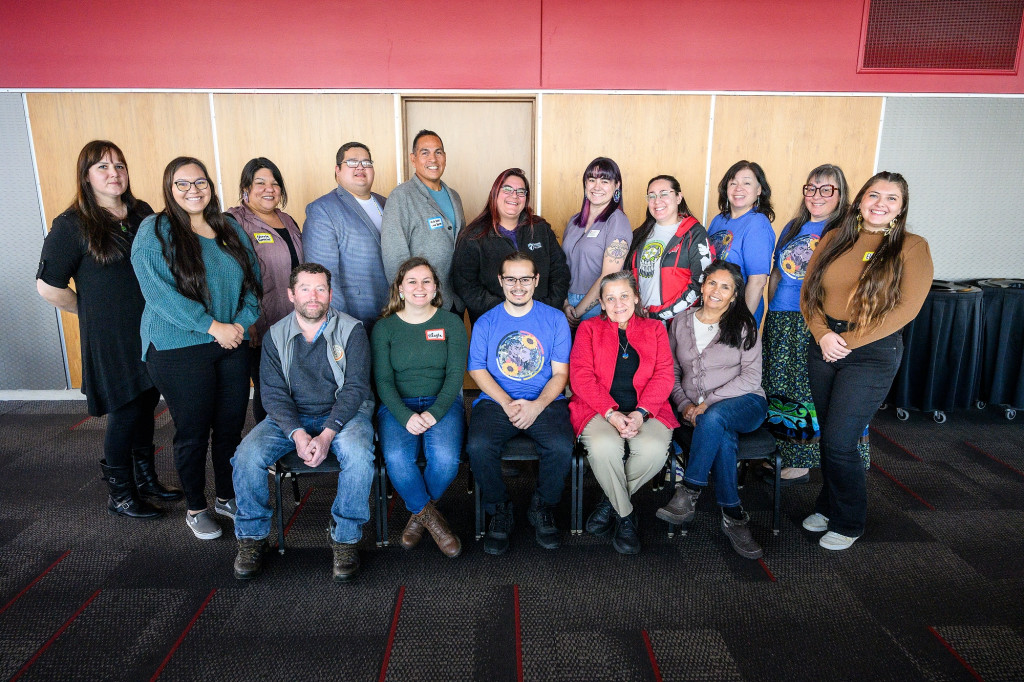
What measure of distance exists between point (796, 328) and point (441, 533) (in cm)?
199

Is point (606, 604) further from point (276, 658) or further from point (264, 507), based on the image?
point (264, 507)

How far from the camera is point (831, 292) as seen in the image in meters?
2.41

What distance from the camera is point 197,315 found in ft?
7.61

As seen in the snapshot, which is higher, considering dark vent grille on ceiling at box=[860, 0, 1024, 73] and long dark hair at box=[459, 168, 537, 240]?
dark vent grille on ceiling at box=[860, 0, 1024, 73]

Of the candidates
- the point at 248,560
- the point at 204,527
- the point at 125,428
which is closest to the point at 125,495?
the point at 125,428

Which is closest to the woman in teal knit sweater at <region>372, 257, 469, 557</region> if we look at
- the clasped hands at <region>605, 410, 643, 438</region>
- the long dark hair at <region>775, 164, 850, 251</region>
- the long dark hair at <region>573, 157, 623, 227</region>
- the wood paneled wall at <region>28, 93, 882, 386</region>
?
the clasped hands at <region>605, 410, 643, 438</region>

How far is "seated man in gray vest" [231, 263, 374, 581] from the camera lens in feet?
7.59

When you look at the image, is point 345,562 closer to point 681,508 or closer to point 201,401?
point 201,401

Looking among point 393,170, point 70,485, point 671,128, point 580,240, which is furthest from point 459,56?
point 70,485

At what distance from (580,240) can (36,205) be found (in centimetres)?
404

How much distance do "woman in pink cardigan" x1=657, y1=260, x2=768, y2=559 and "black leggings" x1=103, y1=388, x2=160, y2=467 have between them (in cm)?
250

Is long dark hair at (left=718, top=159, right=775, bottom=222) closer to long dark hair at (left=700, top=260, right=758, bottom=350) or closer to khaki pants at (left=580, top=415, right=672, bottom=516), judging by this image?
long dark hair at (left=700, top=260, right=758, bottom=350)

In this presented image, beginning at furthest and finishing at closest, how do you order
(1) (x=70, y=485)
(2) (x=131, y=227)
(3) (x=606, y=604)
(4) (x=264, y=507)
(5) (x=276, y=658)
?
1. (1) (x=70, y=485)
2. (2) (x=131, y=227)
3. (4) (x=264, y=507)
4. (3) (x=606, y=604)
5. (5) (x=276, y=658)

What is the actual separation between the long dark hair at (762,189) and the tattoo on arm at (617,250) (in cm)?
59
